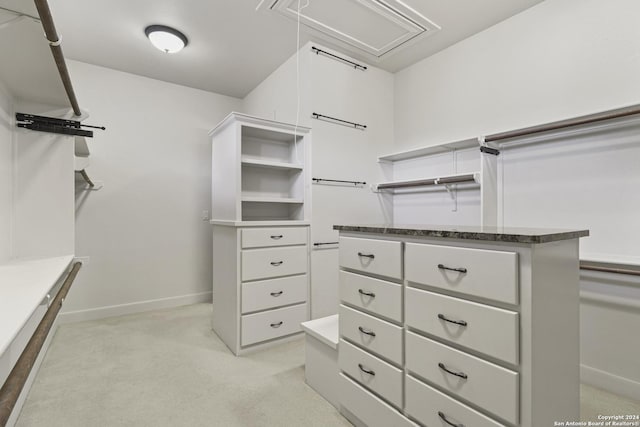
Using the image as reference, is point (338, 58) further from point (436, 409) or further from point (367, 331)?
point (436, 409)

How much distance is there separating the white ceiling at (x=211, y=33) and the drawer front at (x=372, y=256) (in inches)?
82.7

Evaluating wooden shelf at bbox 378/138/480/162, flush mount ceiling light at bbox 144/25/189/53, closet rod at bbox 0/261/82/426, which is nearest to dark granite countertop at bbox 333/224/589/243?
closet rod at bbox 0/261/82/426

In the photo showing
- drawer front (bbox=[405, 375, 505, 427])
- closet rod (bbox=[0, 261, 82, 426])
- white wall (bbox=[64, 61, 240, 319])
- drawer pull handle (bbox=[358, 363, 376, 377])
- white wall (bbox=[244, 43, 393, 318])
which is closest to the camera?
closet rod (bbox=[0, 261, 82, 426])

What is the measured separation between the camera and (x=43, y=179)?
1880 mm

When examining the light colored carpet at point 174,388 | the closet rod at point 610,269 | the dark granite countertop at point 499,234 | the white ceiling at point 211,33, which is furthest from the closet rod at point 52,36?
the closet rod at point 610,269

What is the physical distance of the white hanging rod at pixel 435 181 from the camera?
2595 mm

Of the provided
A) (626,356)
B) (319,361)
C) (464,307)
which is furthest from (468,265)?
(626,356)

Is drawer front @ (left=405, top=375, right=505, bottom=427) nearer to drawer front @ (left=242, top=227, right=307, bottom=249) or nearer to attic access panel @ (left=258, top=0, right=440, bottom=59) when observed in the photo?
drawer front @ (left=242, top=227, right=307, bottom=249)

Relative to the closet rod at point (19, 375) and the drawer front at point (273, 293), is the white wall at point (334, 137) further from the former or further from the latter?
the closet rod at point (19, 375)

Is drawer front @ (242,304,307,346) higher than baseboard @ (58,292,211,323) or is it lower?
higher

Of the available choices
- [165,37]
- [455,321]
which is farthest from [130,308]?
[455,321]

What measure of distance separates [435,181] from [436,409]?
2065 millimetres

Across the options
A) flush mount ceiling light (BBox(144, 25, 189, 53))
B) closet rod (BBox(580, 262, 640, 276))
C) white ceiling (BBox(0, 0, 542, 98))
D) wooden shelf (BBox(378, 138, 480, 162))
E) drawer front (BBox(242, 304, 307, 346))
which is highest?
white ceiling (BBox(0, 0, 542, 98))

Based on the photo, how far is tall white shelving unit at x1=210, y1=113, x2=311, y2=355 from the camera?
2.48m
